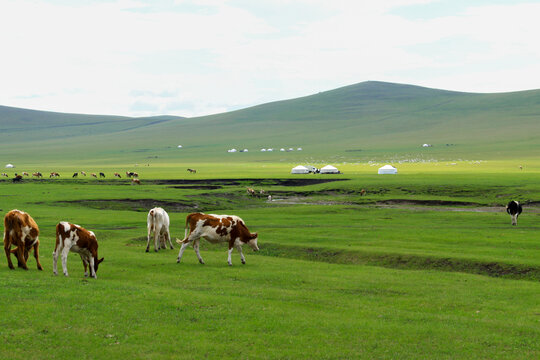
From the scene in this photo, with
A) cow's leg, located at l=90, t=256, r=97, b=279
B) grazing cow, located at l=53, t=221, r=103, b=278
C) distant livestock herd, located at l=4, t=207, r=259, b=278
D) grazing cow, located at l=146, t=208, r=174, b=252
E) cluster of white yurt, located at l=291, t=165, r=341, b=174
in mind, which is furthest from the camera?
cluster of white yurt, located at l=291, t=165, r=341, b=174

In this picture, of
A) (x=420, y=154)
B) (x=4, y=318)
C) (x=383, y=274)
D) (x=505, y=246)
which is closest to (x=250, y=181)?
(x=505, y=246)

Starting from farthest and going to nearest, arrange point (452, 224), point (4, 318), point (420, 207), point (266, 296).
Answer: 1. point (420, 207)
2. point (452, 224)
3. point (266, 296)
4. point (4, 318)

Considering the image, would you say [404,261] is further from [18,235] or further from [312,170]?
[312,170]

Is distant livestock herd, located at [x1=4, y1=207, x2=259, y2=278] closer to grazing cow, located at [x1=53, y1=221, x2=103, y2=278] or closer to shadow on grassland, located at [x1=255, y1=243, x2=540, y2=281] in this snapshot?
grazing cow, located at [x1=53, y1=221, x2=103, y2=278]

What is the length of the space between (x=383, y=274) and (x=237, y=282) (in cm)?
579

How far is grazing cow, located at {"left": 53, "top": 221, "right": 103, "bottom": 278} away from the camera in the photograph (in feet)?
57.7

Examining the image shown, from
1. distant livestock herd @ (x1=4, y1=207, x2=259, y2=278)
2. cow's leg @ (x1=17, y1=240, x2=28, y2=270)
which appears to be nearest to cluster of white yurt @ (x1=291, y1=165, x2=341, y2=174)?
distant livestock herd @ (x1=4, y1=207, x2=259, y2=278)

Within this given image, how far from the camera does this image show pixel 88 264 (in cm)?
1895

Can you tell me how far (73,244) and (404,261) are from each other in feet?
44.9

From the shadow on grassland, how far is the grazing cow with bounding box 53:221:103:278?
415 inches

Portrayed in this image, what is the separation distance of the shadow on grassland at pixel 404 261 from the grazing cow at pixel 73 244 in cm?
1053

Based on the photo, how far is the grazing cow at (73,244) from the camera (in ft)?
57.7

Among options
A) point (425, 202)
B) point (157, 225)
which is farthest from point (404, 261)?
point (425, 202)

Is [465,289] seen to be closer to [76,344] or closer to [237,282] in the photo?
[237,282]
